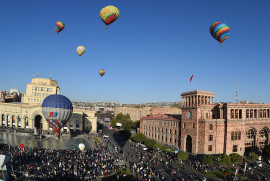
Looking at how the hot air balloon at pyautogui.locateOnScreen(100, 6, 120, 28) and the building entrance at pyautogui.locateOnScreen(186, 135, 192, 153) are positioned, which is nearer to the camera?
the hot air balloon at pyautogui.locateOnScreen(100, 6, 120, 28)

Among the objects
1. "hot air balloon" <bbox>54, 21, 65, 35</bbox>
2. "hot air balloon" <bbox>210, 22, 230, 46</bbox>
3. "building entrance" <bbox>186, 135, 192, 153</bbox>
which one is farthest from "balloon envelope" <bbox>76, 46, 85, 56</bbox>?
"building entrance" <bbox>186, 135, 192, 153</bbox>

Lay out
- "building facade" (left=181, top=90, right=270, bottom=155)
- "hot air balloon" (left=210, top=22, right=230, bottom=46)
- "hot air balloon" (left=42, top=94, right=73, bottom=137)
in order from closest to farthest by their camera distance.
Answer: "hot air balloon" (left=210, top=22, right=230, bottom=46)
"hot air balloon" (left=42, top=94, right=73, bottom=137)
"building facade" (left=181, top=90, right=270, bottom=155)

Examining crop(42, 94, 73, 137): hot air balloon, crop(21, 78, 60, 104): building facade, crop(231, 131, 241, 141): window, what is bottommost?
crop(231, 131, 241, 141): window

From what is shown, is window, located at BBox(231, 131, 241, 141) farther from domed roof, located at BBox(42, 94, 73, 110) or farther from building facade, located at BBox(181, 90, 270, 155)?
domed roof, located at BBox(42, 94, 73, 110)

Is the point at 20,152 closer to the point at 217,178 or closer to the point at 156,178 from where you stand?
the point at 156,178

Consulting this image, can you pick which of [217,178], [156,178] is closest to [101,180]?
[156,178]

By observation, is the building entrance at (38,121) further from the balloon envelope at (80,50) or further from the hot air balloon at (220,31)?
the hot air balloon at (220,31)
